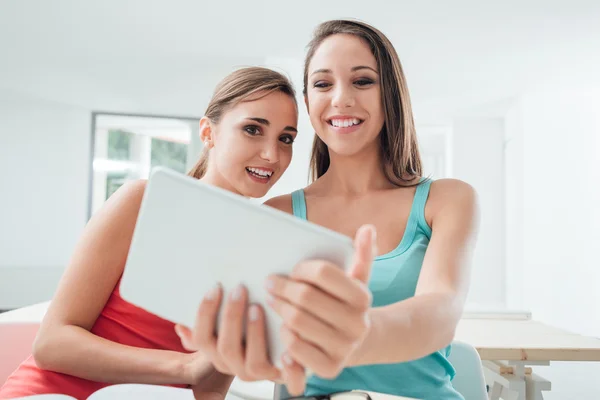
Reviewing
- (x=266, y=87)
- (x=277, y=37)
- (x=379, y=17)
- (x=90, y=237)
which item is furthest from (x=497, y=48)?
(x=90, y=237)

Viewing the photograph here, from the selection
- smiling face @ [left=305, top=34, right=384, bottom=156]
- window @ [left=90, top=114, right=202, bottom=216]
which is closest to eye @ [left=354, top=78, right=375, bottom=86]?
smiling face @ [left=305, top=34, right=384, bottom=156]

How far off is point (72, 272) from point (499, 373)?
1.80 meters

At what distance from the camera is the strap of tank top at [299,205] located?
1320 mm

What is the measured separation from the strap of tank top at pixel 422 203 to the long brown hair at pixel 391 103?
7 cm

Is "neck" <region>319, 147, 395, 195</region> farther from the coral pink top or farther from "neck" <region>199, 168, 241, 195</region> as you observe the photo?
the coral pink top

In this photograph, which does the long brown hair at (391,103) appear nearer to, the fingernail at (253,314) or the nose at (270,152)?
the nose at (270,152)

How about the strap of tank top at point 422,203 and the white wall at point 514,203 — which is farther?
the white wall at point 514,203

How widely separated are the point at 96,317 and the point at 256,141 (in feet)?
1.88

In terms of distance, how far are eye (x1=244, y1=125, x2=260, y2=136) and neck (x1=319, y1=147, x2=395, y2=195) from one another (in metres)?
0.21

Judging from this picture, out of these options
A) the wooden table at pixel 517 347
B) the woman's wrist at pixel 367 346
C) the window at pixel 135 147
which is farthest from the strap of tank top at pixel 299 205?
the window at pixel 135 147

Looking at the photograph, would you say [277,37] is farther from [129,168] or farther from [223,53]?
[129,168]

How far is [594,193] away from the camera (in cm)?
746

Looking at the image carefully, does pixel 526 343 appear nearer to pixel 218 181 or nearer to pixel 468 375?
pixel 468 375

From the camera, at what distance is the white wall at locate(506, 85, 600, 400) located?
7398 mm
